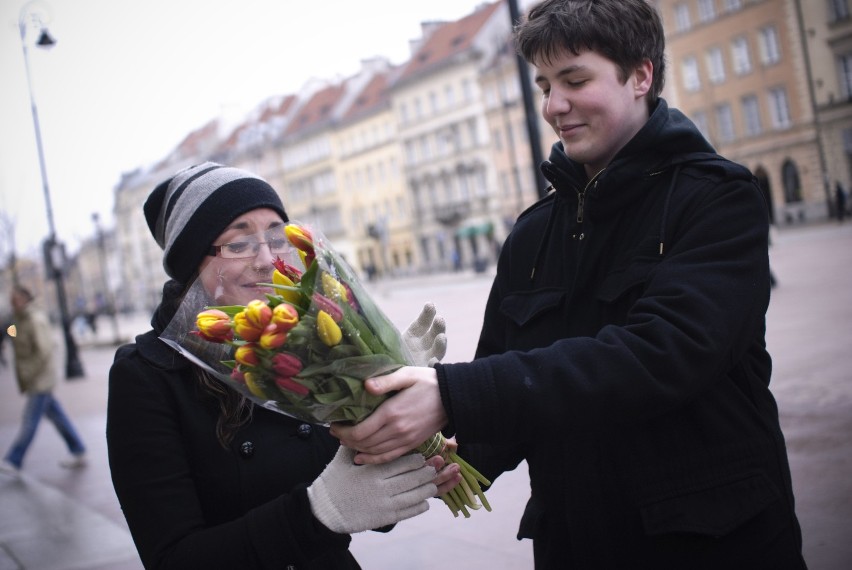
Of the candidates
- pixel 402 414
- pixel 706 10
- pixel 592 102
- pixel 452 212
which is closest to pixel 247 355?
pixel 402 414

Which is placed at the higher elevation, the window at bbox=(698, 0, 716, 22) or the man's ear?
the window at bbox=(698, 0, 716, 22)

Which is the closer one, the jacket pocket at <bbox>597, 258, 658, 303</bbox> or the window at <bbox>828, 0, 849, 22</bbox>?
the jacket pocket at <bbox>597, 258, 658, 303</bbox>

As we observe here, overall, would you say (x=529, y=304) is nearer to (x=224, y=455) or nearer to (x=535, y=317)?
(x=535, y=317)

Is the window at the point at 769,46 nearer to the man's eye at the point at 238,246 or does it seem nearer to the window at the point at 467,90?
the window at the point at 467,90

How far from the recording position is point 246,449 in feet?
7.16

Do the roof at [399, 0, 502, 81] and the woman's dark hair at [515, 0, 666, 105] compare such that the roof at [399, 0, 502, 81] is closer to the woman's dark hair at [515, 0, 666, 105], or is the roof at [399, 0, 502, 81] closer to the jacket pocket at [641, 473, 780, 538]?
the woman's dark hair at [515, 0, 666, 105]

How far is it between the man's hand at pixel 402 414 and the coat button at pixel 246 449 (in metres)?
0.49

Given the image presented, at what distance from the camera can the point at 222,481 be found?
7.11 feet

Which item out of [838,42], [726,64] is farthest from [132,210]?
[838,42]

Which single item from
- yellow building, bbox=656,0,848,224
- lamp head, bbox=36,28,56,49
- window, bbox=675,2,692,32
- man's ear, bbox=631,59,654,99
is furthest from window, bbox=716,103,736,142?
man's ear, bbox=631,59,654,99

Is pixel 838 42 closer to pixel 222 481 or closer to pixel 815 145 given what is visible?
pixel 815 145

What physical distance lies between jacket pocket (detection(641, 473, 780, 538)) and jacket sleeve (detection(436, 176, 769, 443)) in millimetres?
204

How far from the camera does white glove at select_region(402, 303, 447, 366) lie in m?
2.26

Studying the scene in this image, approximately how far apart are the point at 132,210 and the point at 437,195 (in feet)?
157
